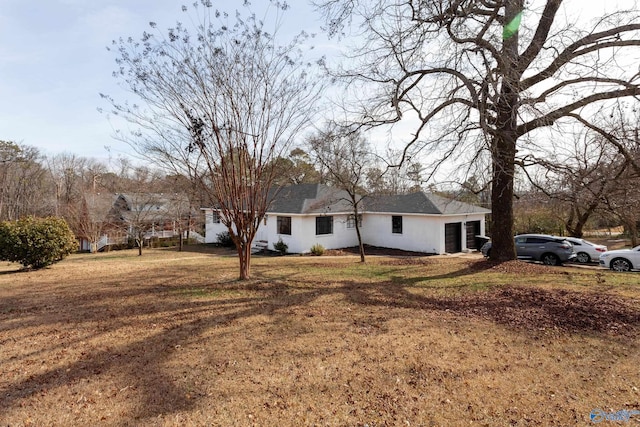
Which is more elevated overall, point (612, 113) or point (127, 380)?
point (612, 113)

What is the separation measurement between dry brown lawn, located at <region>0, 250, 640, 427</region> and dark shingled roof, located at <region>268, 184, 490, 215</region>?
12726mm

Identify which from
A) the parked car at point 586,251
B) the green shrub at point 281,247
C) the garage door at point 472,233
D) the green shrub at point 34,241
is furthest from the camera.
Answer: the garage door at point 472,233

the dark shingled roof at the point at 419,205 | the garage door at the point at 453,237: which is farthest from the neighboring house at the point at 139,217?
the garage door at the point at 453,237

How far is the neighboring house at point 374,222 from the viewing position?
21.8m

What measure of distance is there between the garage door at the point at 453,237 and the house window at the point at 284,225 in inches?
374

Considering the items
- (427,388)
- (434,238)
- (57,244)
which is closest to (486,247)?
(434,238)

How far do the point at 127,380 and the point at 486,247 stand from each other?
18.2 meters

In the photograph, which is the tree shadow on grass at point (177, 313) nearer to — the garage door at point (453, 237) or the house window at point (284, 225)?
the house window at point (284, 225)

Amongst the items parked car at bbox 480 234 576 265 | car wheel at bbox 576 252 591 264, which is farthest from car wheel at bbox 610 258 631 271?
car wheel at bbox 576 252 591 264

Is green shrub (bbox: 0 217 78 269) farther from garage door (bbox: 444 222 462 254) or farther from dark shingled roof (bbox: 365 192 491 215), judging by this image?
garage door (bbox: 444 222 462 254)

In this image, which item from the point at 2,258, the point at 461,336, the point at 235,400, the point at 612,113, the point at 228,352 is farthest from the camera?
the point at 2,258

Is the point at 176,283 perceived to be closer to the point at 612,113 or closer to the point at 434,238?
the point at 612,113

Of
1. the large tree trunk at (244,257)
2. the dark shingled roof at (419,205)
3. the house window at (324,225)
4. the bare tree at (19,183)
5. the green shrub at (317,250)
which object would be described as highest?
the bare tree at (19,183)

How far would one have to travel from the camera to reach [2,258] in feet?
40.4
